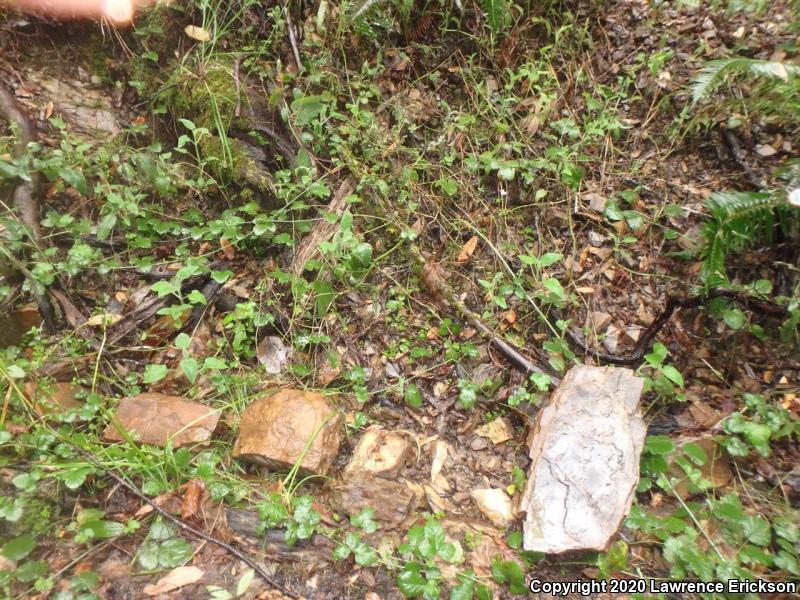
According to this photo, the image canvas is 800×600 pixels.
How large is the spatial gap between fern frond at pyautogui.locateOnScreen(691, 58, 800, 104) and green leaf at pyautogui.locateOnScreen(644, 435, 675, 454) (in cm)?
201

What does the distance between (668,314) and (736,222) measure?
2.00ft

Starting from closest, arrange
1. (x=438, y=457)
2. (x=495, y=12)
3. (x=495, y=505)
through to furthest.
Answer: (x=495, y=505) → (x=438, y=457) → (x=495, y=12)

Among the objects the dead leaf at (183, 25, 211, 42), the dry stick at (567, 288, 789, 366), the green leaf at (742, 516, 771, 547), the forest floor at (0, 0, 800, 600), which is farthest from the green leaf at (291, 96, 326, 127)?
the green leaf at (742, 516, 771, 547)

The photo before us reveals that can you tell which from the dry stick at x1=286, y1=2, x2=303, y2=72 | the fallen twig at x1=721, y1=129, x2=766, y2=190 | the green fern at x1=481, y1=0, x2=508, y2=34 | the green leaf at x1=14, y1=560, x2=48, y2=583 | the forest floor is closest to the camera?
the green leaf at x1=14, y1=560, x2=48, y2=583

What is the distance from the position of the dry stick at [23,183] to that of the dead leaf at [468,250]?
8.20 ft

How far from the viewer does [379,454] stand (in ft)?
7.77

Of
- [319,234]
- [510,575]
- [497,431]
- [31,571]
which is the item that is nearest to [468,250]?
[319,234]

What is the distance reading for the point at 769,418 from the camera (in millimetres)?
2328

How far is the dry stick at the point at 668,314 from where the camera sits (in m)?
2.53

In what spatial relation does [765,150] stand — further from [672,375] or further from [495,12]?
[495,12]

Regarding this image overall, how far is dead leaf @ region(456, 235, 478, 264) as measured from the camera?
2996 mm

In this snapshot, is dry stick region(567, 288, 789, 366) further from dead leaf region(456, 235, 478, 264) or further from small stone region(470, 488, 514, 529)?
small stone region(470, 488, 514, 529)

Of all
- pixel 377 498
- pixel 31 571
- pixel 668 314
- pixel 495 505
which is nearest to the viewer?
pixel 31 571

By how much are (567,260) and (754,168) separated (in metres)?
1.30
